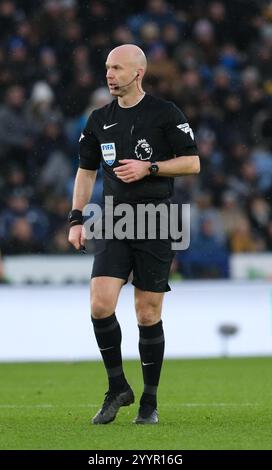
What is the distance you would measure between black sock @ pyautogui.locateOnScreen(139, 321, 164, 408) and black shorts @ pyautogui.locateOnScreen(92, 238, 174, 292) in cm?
25

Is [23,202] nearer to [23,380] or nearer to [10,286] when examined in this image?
[10,286]

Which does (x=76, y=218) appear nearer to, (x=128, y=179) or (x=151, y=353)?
(x=128, y=179)

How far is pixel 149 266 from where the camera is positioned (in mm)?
6668

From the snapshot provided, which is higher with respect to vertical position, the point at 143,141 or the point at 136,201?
the point at 143,141

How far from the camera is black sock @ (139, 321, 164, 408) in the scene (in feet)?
22.1

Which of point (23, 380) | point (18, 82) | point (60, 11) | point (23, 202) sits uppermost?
point (60, 11)

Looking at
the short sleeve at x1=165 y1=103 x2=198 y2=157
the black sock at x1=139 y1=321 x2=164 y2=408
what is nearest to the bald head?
the short sleeve at x1=165 y1=103 x2=198 y2=157

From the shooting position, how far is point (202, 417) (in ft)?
22.9

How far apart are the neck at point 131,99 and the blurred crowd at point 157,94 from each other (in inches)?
253

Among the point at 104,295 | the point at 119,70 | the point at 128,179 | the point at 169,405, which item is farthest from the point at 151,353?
the point at 119,70

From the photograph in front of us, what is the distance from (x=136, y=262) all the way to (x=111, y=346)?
0.48 m

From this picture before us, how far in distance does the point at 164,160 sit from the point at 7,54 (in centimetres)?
938

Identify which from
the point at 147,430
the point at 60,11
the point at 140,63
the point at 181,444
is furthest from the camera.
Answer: the point at 60,11

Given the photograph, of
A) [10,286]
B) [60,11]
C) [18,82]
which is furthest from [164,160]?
[60,11]
